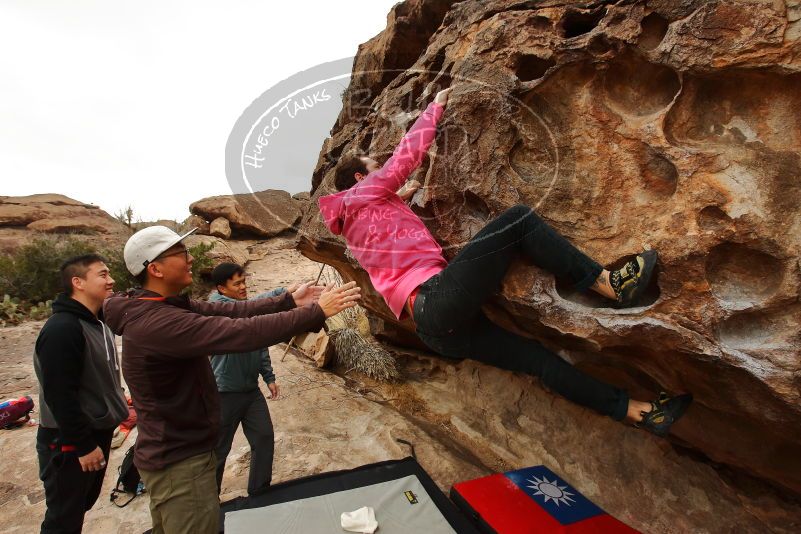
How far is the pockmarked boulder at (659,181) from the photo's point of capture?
2.02 metres

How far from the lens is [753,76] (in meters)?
2.09

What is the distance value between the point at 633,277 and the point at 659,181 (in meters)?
0.60

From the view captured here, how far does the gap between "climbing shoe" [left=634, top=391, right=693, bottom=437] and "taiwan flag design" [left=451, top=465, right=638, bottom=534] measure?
1124 mm

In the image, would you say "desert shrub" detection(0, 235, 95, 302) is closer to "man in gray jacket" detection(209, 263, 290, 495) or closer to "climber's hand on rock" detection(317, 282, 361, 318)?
"man in gray jacket" detection(209, 263, 290, 495)

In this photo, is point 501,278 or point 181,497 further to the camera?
point 501,278

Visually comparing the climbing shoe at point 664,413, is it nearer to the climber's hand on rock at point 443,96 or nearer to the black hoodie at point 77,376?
the climber's hand on rock at point 443,96

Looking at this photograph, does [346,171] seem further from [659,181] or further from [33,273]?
[33,273]

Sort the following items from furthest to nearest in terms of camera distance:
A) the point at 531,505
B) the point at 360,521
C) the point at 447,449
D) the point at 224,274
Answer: the point at 447,449, the point at 224,274, the point at 531,505, the point at 360,521

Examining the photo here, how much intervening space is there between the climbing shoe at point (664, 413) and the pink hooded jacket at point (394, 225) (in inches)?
56.1

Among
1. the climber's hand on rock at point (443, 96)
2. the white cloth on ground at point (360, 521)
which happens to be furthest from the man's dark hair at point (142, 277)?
the white cloth on ground at point (360, 521)

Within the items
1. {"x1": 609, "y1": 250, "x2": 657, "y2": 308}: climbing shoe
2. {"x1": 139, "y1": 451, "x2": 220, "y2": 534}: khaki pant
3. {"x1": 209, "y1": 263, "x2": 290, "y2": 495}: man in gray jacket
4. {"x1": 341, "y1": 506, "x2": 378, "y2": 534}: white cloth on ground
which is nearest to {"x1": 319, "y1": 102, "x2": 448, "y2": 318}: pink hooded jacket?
{"x1": 609, "y1": 250, "x2": 657, "y2": 308}: climbing shoe

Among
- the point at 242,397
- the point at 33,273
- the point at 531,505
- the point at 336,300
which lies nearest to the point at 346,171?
the point at 336,300

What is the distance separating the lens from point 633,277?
2188mm

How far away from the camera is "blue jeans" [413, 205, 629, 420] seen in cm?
228
